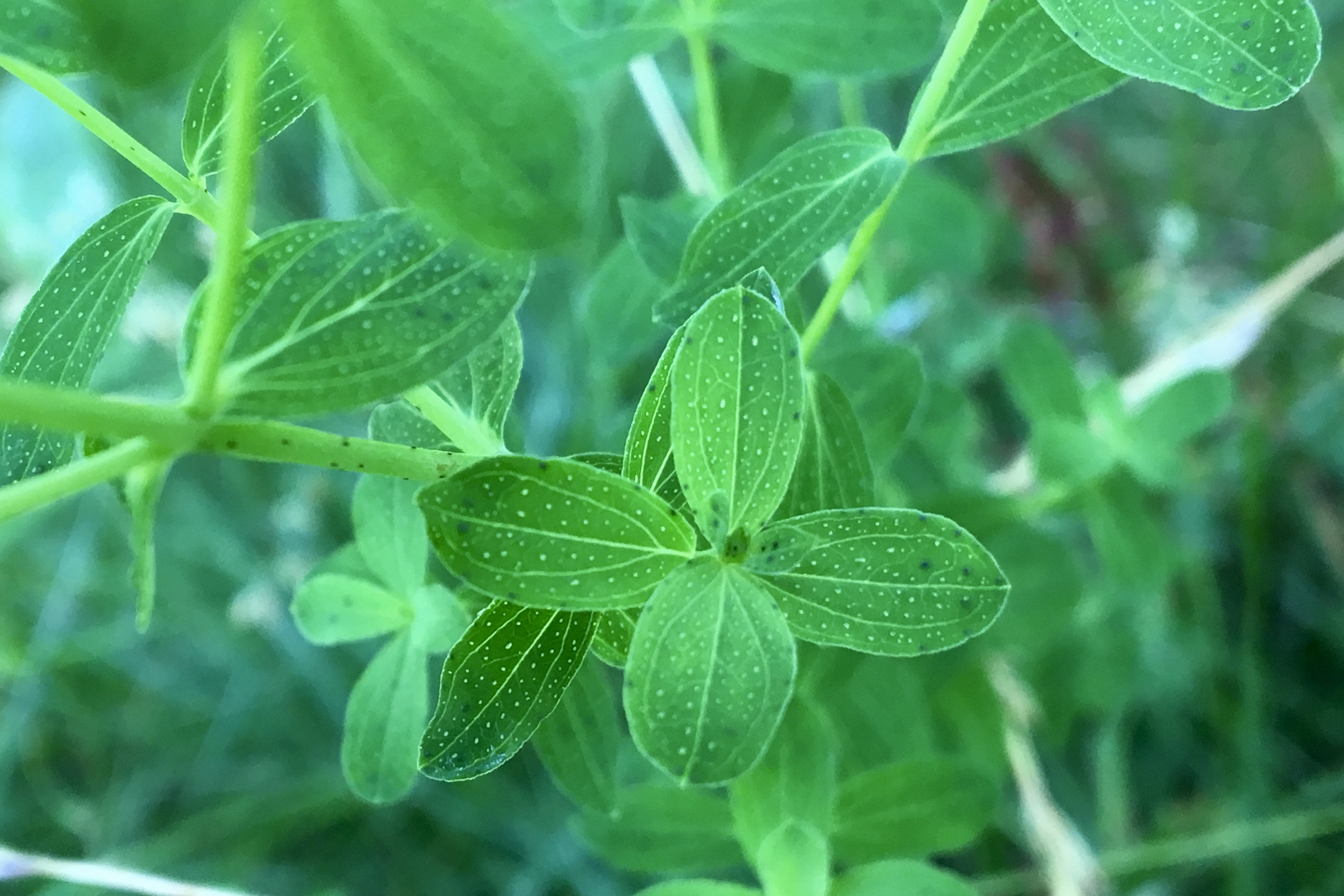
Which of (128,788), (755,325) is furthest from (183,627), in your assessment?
(755,325)

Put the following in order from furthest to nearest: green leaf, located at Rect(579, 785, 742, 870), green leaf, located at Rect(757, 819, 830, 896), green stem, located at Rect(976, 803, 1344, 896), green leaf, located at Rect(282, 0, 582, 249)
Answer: green stem, located at Rect(976, 803, 1344, 896) < green leaf, located at Rect(579, 785, 742, 870) < green leaf, located at Rect(757, 819, 830, 896) < green leaf, located at Rect(282, 0, 582, 249)

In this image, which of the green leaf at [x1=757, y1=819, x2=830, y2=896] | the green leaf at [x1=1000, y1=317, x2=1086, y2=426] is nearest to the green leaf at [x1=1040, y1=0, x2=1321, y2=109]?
the green leaf at [x1=757, y1=819, x2=830, y2=896]

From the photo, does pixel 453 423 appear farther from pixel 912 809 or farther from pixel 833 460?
pixel 912 809

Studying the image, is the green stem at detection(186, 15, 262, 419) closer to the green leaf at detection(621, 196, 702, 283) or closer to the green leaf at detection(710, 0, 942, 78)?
the green leaf at detection(621, 196, 702, 283)

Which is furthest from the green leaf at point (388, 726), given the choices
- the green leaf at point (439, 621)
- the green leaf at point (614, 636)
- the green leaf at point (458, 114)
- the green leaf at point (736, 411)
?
the green leaf at point (458, 114)

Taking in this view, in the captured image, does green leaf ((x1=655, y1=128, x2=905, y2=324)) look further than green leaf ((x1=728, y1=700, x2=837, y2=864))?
No

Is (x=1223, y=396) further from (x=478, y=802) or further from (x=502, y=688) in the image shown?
(x=478, y=802)

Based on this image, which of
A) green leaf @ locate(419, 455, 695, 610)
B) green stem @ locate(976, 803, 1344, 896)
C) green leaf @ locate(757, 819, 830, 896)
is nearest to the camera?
green leaf @ locate(419, 455, 695, 610)
